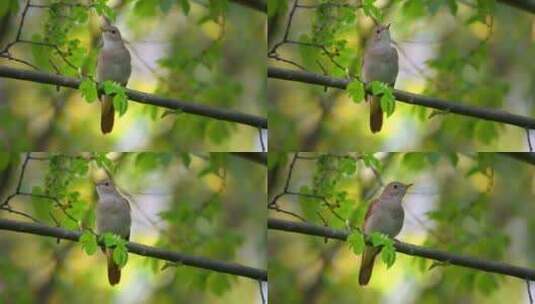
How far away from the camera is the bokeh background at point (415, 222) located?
3943 millimetres

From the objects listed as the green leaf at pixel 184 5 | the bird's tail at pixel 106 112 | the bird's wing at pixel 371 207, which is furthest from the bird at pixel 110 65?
the bird's wing at pixel 371 207

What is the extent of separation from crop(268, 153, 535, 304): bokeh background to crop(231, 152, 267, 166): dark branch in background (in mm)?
40

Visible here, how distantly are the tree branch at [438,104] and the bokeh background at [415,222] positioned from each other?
5.4 inches

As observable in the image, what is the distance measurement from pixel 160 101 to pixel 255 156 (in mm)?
395

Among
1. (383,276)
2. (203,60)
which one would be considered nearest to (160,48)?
(203,60)

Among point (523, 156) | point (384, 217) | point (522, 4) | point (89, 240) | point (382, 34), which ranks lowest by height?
point (89, 240)

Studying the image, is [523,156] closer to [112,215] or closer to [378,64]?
[378,64]

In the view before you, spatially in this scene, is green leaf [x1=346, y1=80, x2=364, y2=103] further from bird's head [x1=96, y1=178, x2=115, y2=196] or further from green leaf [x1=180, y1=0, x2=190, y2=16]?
bird's head [x1=96, y1=178, x2=115, y2=196]

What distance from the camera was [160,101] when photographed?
3912mm

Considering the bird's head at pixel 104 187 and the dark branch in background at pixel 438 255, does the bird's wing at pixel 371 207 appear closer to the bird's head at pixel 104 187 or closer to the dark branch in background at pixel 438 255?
the dark branch in background at pixel 438 255

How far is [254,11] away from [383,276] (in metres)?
1.06

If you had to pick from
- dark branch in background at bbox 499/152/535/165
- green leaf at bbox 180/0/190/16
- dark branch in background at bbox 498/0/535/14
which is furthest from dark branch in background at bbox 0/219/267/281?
dark branch in background at bbox 498/0/535/14

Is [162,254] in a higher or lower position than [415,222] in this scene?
lower

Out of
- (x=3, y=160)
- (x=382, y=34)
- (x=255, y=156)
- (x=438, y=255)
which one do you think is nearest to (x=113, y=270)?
(x=3, y=160)
